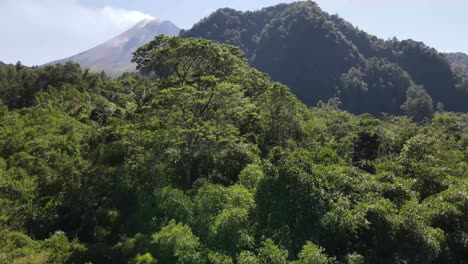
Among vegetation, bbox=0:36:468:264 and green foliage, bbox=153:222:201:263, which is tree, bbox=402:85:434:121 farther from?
green foliage, bbox=153:222:201:263

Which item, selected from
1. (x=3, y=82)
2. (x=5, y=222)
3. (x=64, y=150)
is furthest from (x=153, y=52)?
(x=3, y=82)

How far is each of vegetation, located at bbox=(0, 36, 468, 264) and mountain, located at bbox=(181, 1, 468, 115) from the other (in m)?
84.6

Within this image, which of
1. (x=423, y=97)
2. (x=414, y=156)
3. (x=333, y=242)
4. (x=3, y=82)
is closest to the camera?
(x=333, y=242)

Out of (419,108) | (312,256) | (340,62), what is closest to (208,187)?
(312,256)

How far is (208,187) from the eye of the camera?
16.8m

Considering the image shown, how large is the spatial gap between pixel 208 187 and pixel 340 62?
11523 cm

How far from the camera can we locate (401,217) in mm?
15031

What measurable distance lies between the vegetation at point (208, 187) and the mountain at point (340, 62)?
278 ft

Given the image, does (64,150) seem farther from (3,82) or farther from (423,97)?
(423,97)

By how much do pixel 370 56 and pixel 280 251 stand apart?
130m

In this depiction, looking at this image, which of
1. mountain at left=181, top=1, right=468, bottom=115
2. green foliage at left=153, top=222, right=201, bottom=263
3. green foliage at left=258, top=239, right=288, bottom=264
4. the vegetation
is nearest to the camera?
green foliage at left=258, top=239, right=288, bottom=264

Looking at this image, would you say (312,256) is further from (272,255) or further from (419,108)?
(419,108)

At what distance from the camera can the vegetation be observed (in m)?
14.7

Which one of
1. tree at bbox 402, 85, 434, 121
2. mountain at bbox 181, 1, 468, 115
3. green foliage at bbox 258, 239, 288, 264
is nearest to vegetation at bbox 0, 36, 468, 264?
green foliage at bbox 258, 239, 288, 264
